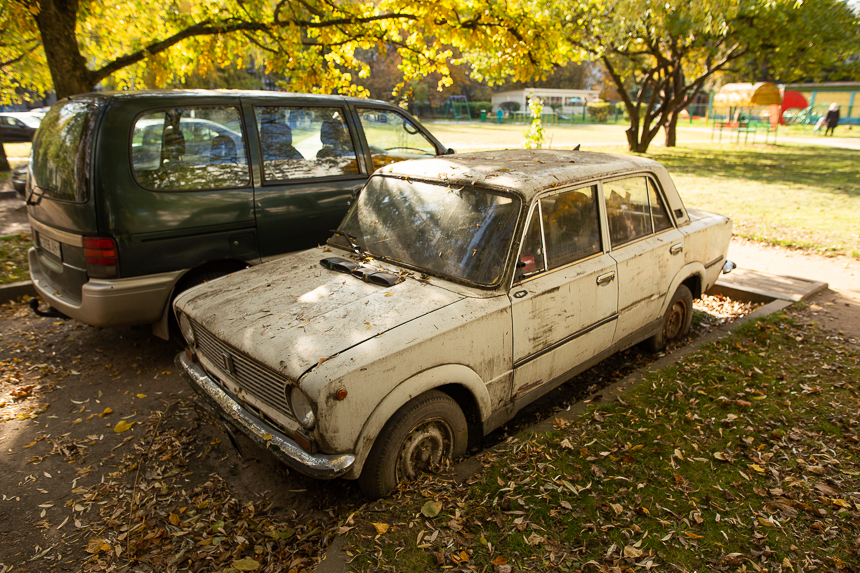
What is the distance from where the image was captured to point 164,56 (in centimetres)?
869

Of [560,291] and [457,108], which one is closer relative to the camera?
[560,291]

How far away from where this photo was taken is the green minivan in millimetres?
4211

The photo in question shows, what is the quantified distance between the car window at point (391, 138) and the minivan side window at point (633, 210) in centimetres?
257

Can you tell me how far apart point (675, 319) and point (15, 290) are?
7.21 meters

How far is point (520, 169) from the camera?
3852mm

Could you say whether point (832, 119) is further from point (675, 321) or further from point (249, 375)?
point (249, 375)

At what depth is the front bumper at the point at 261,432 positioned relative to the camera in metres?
2.67

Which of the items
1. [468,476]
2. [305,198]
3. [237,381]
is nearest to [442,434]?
[468,476]

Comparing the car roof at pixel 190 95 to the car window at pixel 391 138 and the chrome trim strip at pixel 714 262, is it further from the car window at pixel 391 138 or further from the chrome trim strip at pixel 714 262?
the chrome trim strip at pixel 714 262

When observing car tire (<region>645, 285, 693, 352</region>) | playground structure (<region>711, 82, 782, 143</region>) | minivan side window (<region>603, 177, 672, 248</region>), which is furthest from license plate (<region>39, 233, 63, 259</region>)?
playground structure (<region>711, 82, 782, 143</region>)

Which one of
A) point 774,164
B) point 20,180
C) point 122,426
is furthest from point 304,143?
point 774,164

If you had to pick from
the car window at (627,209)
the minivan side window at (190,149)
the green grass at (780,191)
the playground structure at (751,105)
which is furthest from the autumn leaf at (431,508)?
the playground structure at (751,105)

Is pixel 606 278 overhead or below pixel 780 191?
overhead

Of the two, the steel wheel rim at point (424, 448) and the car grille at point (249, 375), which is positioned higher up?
the car grille at point (249, 375)
